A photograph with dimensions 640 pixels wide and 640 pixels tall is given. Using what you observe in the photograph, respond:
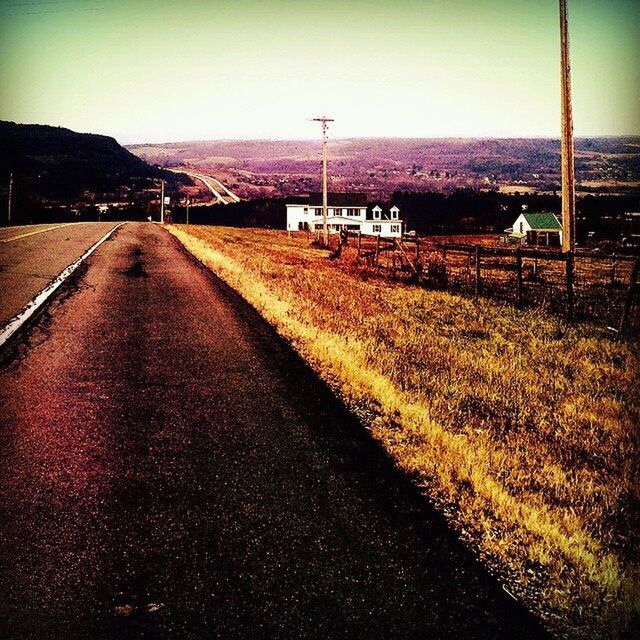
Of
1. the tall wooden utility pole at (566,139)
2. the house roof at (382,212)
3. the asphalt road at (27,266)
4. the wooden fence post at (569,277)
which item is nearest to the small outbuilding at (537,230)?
the house roof at (382,212)

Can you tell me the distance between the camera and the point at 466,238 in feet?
270

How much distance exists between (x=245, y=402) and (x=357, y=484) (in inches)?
76.5

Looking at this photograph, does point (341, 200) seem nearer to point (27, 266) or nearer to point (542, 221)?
point (542, 221)

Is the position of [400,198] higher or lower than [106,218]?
higher

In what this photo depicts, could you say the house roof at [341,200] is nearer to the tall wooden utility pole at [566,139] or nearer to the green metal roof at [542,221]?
the green metal roof at [542,221]

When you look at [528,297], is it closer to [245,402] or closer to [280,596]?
[245,402]

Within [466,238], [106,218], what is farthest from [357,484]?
[106,218]

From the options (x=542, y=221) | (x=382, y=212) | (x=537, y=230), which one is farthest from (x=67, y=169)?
(x=537, y=230)

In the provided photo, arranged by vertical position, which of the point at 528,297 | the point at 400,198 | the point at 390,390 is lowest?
the point at 390,390

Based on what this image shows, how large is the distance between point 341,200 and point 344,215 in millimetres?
3277

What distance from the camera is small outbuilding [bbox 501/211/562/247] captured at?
2847 inches

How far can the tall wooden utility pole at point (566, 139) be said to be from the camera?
10.5 meters

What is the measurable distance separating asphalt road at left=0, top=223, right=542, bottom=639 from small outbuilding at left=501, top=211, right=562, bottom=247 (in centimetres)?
7268

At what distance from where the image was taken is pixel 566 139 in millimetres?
10703
